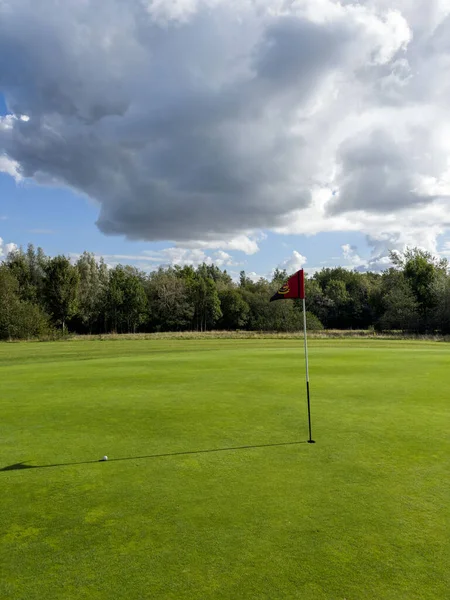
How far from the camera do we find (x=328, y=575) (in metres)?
4.19

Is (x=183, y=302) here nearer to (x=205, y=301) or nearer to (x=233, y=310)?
(x=205, y=301)

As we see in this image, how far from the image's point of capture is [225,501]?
5.79m

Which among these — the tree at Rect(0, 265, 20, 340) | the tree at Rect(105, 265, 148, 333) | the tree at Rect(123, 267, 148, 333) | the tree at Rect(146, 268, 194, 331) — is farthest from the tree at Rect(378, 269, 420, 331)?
the tree at Rect(0, 265, 20, 340)

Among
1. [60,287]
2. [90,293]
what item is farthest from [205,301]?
[60,287]

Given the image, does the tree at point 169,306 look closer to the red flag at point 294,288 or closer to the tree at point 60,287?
the tree at point 60,287

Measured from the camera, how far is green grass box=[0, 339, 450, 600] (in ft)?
13.6

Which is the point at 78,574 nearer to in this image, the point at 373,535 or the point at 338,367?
the point at 373,535

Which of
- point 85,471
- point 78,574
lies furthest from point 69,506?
point 78,574

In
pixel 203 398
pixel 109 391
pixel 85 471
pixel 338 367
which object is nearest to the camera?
pixel 85 471

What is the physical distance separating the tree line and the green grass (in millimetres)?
60124

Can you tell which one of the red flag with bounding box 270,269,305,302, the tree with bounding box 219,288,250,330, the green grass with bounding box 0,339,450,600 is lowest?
the green grass with bounding box 0,339,450,600

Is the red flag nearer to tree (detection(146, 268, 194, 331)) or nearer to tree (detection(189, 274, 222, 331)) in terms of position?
tree (detection(146, 268, 194, 331))

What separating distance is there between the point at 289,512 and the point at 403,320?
7563cm

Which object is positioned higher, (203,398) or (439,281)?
A: (439,281)
